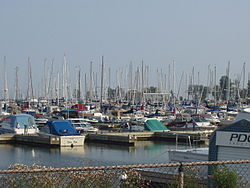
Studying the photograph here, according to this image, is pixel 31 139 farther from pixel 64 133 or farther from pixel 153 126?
pixel 153 126

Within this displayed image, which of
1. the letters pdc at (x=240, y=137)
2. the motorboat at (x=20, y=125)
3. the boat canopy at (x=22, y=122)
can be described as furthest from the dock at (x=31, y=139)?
the letters pdc at (x=240, y=137)

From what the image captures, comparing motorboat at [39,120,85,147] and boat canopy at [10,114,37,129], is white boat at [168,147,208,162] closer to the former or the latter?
motorboat at [39,120,85,147]

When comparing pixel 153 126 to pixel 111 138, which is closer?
pixel 111 138

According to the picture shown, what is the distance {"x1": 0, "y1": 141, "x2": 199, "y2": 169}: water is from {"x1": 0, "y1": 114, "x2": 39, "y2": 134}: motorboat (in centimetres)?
418

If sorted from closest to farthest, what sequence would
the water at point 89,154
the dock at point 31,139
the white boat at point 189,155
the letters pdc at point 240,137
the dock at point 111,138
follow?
1. the letters pdc at point 240,137
2. the white boat at point 189,155
3. the water at point 89,154
4. the dock at point 31,139
5. the dock at point 111,138

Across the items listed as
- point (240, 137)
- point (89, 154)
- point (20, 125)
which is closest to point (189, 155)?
point (240, 137)

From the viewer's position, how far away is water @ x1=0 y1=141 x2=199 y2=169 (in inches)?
1448

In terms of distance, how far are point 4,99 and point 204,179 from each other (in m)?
88.3

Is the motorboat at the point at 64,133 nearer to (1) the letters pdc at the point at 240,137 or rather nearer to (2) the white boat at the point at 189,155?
(2) the white boat at the point at 189,155

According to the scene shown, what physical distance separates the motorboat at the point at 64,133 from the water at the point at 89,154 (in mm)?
753

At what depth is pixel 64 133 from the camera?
4656 cm

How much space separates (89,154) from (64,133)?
19.3ft

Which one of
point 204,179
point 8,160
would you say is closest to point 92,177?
point 204,179

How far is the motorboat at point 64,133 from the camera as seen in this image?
4538cm
